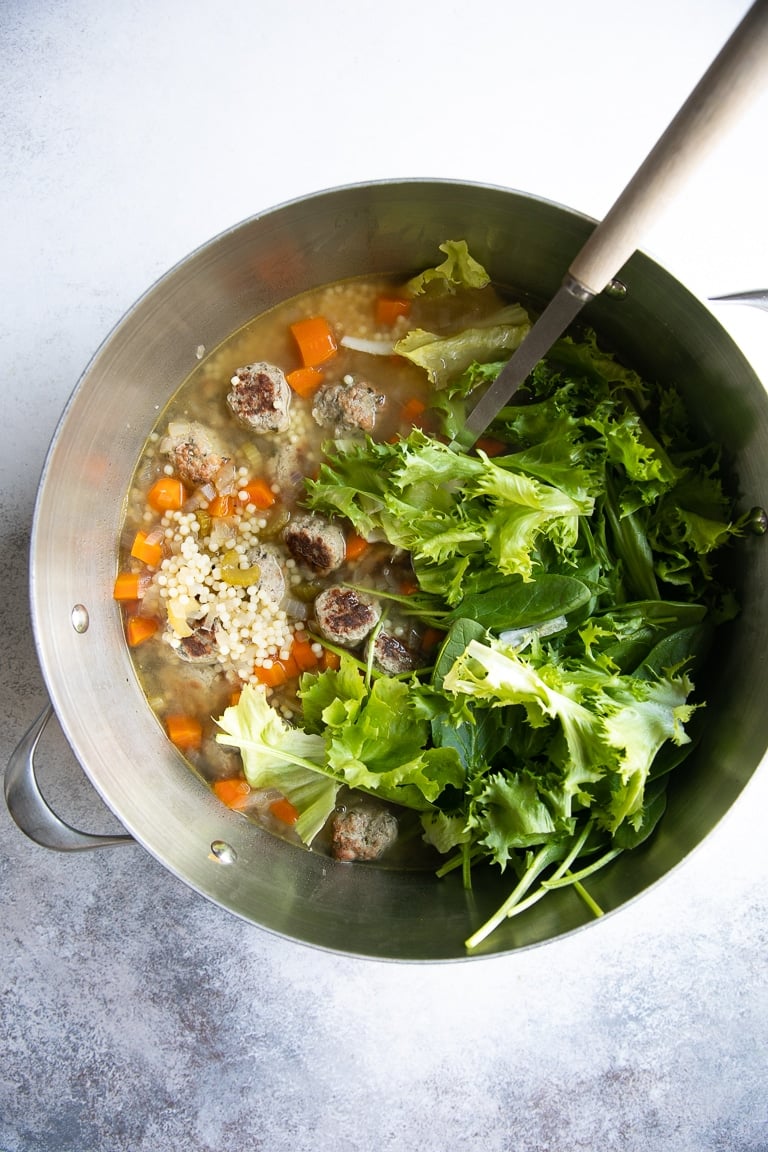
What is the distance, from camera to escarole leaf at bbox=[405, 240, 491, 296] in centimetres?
268

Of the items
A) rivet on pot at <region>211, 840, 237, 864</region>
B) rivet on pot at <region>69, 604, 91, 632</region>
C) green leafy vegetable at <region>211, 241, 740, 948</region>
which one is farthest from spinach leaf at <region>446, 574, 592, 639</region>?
rivet on pot at <region>69, 604, 91, 632</region>

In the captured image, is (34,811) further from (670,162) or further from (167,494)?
(670,162)

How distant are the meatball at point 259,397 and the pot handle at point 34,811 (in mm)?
1055

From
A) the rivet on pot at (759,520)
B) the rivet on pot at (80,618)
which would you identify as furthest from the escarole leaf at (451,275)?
the rivet on pot at (80,618)

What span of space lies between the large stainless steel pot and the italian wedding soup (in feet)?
0.23

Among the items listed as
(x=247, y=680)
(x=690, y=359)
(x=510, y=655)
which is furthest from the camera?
(x=247, y=680)

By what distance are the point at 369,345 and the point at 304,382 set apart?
0.81 ft

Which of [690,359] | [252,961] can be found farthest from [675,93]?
[252,961]

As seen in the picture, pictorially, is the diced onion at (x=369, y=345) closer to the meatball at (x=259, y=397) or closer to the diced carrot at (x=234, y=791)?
the meatball at (x=259, y=397)

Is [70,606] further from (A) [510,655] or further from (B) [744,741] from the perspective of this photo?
(B) [744,741]

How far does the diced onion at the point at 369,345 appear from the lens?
2822 mm

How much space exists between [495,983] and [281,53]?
308 cm

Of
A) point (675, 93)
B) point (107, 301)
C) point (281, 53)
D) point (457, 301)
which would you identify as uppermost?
point (675, 93)

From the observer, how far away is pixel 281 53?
9.14ft
